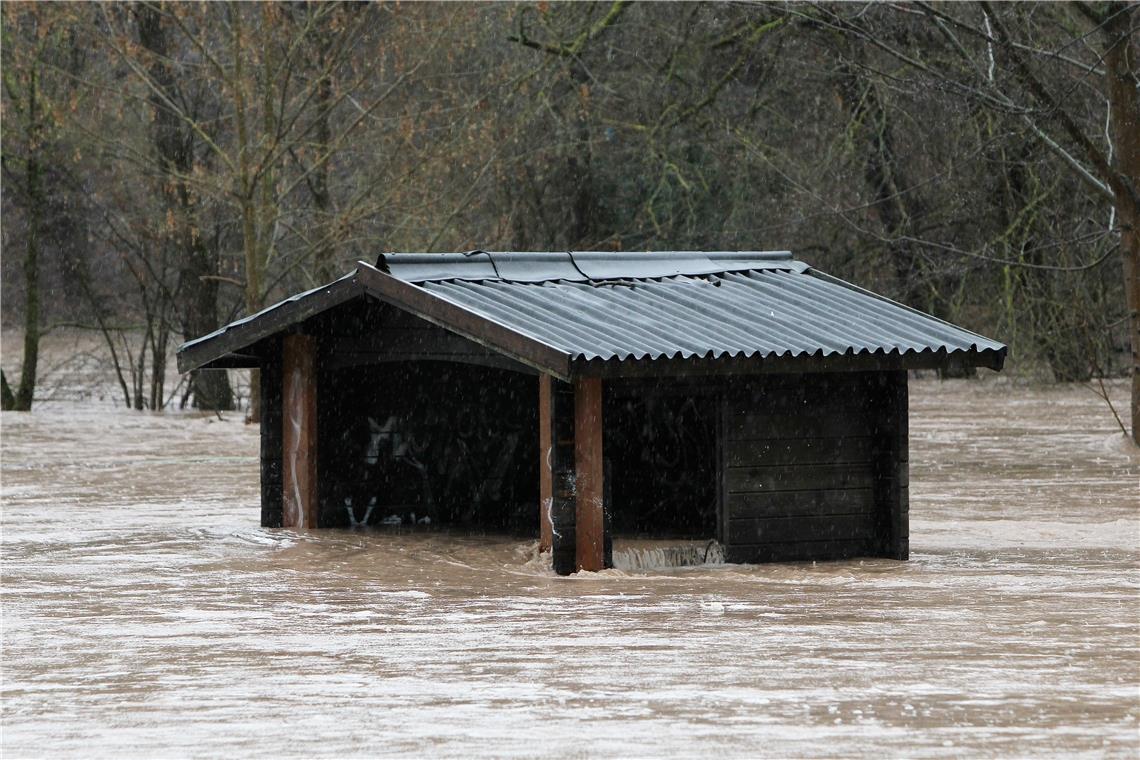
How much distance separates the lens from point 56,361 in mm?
35000

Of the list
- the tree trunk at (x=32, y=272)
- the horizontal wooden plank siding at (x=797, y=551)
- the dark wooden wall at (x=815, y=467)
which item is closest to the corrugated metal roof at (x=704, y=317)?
the dark wooden wall at (x=815, y=467)

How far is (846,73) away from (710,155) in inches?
117

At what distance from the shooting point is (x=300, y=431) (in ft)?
44.4

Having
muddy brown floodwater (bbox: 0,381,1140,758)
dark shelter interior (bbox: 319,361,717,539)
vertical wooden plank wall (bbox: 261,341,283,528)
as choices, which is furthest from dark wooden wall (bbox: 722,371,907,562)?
vertical wooden plank wall (bbox: 261,341,283,528)

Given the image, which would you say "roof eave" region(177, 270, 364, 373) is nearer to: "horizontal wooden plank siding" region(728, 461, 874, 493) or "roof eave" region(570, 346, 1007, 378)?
"roof eave" region(570, 346, 1007, 378)

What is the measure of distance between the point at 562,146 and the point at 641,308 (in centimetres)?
1559

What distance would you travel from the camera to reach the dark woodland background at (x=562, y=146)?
24.5 meters

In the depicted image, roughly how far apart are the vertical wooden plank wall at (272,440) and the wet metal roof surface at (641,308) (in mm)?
579

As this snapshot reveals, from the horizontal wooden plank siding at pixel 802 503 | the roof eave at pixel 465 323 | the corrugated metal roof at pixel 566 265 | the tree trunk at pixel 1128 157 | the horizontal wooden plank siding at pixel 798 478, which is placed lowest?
the horizontal wooden plank siding at pixel 802 503

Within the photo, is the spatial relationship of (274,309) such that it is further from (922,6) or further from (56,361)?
(56,361)

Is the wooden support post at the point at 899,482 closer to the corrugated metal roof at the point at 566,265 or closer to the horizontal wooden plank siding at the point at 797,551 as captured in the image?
the horizontal wooden plank siding at the point at 797,551

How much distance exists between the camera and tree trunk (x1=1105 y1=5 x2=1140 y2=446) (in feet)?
61.8

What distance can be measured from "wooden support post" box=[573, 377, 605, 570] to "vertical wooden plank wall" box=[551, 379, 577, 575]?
0.03m

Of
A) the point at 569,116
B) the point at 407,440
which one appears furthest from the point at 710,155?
the point at 407,440
